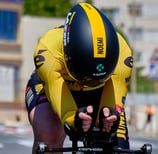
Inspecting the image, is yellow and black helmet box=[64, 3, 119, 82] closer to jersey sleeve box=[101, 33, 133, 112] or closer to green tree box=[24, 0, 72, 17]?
jersey sleeve box=[101, 33, 133, 112]

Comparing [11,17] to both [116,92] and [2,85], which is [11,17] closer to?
[2,85]

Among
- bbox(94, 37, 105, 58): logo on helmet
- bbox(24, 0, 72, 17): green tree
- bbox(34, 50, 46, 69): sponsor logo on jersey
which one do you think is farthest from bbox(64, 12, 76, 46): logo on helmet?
bbox(24, 0, 72, 17): green tree

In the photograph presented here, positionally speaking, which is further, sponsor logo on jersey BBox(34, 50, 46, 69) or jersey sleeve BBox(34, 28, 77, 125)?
sponsor logo on jersey BBox(34, 50, 46, 69)

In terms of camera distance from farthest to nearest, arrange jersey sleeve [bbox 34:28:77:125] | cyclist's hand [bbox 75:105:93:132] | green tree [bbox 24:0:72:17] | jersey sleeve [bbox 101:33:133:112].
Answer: green tree [bbox 24:0:72:17], jersey sleeve [bbox 101:33:133:112], jersey sleeve [bbox 34:28:77:125], cyclist's hand [bbox 75:105:93:132]

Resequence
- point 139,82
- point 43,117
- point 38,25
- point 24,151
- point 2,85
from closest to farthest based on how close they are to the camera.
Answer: point 43,117, point 24,151, point 2,85, point 38,25, point 139,82

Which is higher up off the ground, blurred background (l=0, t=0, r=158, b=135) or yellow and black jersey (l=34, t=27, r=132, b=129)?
yellow and black jersey (l=34, t=27, r=132, b=129)

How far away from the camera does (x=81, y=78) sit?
4531 millimetres

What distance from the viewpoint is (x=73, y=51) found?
177 inches

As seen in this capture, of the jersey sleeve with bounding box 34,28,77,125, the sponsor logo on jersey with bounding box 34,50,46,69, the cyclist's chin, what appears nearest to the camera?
the cyclist's chin

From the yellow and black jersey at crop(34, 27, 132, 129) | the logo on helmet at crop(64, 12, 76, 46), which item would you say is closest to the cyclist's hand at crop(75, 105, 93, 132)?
the yellow and black jersey at crop(34, 27, 132, 129)

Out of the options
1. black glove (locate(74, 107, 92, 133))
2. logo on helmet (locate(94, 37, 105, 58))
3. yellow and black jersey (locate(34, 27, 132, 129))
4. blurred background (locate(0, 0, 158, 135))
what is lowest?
blurred background (locate(0, 0, 158, 135))

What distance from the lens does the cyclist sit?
444cm

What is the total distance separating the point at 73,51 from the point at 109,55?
22 cm

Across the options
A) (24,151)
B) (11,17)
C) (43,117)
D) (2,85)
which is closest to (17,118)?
(2,85)
